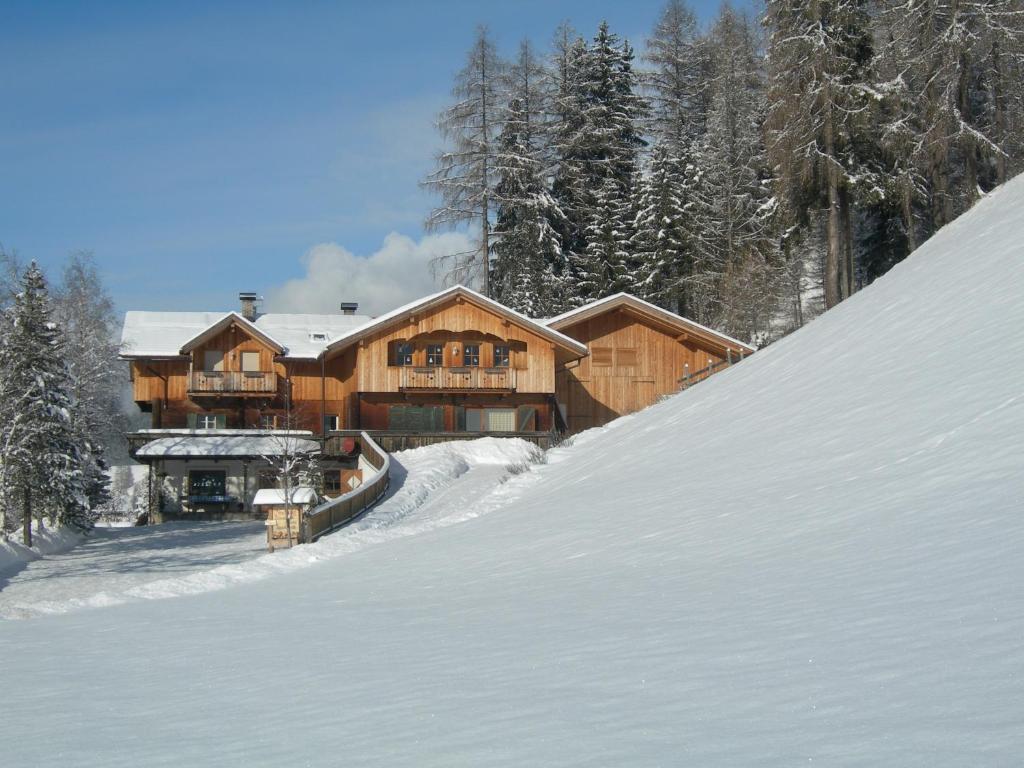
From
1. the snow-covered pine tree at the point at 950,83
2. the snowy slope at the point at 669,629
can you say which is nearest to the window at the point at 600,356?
the snow-covered pine tree at the point at 950,83

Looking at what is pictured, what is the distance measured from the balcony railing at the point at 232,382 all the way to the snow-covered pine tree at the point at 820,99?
22204mm

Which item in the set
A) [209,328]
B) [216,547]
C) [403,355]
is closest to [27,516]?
[216,547]

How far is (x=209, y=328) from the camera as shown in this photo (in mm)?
40656

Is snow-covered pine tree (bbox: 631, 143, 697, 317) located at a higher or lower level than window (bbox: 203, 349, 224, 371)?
higher

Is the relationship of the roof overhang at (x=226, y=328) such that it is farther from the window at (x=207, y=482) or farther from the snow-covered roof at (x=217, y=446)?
the window at (x=207, y=482)

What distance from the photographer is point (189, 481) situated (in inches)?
1629

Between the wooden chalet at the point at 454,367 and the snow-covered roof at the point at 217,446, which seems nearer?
the snow-covered roof at the point at 217,446

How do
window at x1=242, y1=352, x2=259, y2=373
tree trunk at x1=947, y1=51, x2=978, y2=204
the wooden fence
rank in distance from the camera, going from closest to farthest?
tree trunk at x1=947, y1=51, x2=978, y2=204
the wooden fence
window at x1=242, y1=352, x2=259, y2=373

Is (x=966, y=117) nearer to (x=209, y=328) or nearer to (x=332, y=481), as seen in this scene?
(x=332, y=481)

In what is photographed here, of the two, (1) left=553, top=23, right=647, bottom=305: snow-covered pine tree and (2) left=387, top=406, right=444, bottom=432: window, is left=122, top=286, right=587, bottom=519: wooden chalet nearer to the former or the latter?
(2) left=387, top=406, right=444, bottom=432: window

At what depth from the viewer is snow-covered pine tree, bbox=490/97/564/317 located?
161 feet

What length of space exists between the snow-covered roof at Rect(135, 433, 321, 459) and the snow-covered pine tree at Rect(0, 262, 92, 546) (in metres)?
5.63

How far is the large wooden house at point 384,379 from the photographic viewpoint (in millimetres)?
39500

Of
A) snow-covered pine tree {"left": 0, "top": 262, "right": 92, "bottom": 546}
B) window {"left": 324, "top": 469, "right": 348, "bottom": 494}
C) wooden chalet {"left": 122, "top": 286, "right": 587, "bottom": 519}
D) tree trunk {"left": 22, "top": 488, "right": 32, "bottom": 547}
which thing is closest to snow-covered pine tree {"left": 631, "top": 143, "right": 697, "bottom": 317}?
wooden chalet {"left": 122, "top": 286, "right": 587, "bottom": 519}
